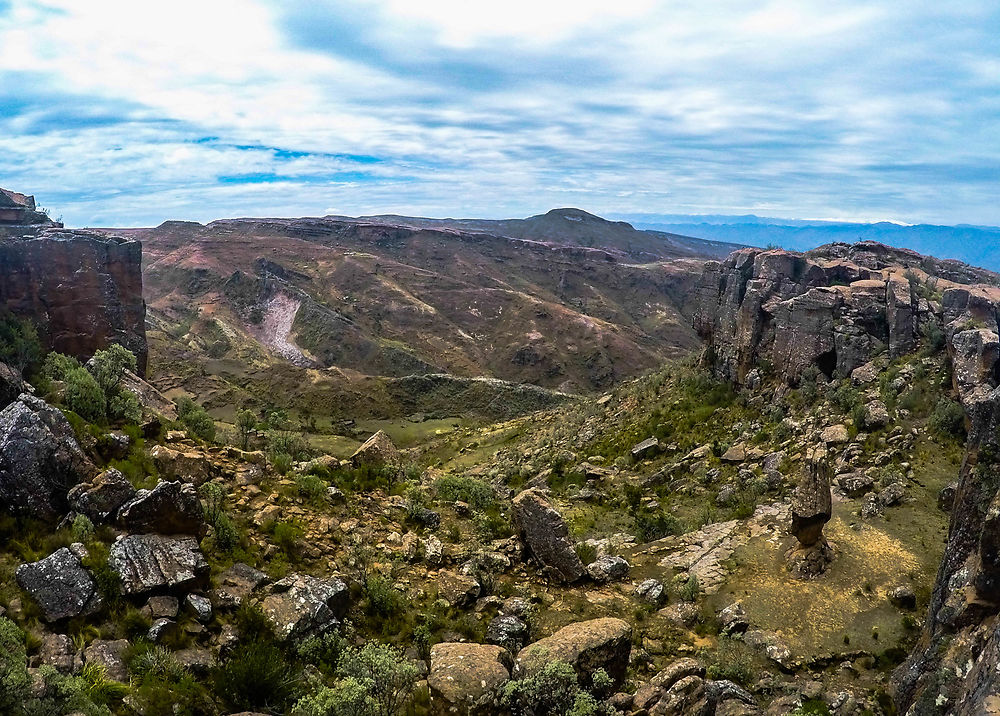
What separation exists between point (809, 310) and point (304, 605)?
29295 millimetres

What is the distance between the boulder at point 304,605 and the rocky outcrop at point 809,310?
27.0 m

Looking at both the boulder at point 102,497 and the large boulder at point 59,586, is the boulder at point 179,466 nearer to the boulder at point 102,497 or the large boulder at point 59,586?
the boulder at point 102,497

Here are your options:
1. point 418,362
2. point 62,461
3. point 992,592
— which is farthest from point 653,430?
point 418,362

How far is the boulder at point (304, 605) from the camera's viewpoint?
9664mm

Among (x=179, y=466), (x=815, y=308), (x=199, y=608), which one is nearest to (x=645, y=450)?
(x=815, y=308)

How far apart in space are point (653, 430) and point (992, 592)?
80.3 ft

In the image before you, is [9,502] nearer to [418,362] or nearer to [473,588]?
[473,588]

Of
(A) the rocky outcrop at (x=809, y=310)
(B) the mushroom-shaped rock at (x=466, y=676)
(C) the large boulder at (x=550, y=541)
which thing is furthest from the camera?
(A) the rocky outcrop at (x=809, y=310)

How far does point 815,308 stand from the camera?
2997 centimetres

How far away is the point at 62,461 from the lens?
35.0 ft

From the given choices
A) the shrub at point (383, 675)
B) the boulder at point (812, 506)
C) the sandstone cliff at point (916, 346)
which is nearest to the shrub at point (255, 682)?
the shrub at point (383, 675)

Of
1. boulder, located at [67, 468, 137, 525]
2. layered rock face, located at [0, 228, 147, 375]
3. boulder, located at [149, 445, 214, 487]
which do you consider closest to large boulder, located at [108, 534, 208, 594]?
boulder, located at [67, 468, 137, 525]

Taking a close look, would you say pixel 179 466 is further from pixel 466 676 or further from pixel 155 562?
pixel 466 676

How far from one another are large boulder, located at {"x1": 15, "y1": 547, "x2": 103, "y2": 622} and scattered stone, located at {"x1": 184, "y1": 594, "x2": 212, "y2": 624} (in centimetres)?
125
